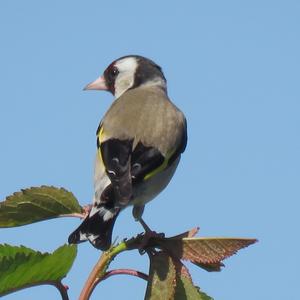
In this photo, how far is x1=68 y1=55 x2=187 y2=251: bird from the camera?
14.4 feet

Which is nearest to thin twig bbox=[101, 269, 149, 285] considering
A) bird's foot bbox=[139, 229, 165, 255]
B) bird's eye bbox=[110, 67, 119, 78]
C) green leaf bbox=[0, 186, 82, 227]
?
bird's foot bbox=[139, 229, 165, 255]

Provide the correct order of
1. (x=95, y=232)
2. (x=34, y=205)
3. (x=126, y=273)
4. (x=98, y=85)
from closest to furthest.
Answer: (x=126, y=273) → (x=34, y=205) → (x=95, y=232) → (x=98, y=85)

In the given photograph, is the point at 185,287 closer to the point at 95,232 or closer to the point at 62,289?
the point at 62,289

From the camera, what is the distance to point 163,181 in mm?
5262

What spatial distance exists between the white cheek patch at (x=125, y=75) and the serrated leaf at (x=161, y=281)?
14.6 ft

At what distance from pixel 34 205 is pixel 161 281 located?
0.66 m

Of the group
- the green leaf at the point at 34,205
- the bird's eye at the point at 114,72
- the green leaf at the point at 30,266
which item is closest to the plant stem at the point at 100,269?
the green leaf at the point at 30,266

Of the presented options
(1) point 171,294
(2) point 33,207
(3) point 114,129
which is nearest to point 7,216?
(2) point 33,207

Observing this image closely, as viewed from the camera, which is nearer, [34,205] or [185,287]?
[185,287]

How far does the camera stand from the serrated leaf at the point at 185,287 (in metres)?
2.96

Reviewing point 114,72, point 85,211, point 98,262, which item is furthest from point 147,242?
point 114,72

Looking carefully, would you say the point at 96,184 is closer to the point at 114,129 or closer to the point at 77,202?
the point at 114,129

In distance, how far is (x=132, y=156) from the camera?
4.82 meters

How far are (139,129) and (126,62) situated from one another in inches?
101
